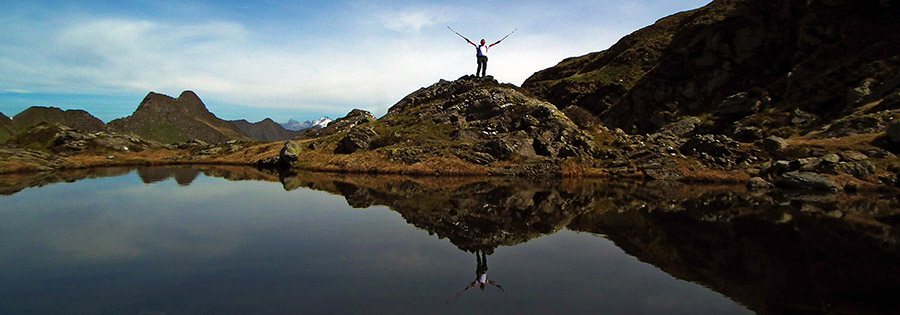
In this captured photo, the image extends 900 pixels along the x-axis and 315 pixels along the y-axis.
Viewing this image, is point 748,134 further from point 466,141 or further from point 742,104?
point 466,141

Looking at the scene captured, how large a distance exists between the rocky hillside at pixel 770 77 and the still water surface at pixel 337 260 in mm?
49092

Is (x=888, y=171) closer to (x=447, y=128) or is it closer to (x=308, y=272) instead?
(x=447, y=128)

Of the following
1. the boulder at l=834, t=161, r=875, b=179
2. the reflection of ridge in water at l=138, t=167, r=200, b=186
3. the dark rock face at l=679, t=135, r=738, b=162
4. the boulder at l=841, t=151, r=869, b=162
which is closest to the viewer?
the boulder at l=834, t=161, r=875, b=179

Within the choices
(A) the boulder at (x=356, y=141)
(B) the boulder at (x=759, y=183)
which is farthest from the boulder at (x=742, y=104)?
(A) the boulder at (x=356, y=141)

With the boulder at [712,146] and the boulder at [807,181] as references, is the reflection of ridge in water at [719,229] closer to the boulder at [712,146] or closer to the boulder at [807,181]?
the boulder at [807,181]

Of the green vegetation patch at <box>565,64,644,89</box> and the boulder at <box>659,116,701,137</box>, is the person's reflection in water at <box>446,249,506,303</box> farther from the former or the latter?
the green vegetation patch at <box>565,64,644,89</box>

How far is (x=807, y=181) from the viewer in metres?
29.8

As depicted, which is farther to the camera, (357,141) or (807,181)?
(357,141)

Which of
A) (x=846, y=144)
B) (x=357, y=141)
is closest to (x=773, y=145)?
(x=846, y=144)

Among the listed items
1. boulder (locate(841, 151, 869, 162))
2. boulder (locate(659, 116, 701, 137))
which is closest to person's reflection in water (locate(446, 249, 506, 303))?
boulder (locate(841, 151, 869, 162))

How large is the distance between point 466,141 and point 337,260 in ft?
116

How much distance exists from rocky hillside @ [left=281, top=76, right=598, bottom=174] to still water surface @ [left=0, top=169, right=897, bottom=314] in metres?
19.1

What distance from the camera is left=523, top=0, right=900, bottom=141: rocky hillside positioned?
51438 millimetres

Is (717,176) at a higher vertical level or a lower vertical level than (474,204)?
lower
